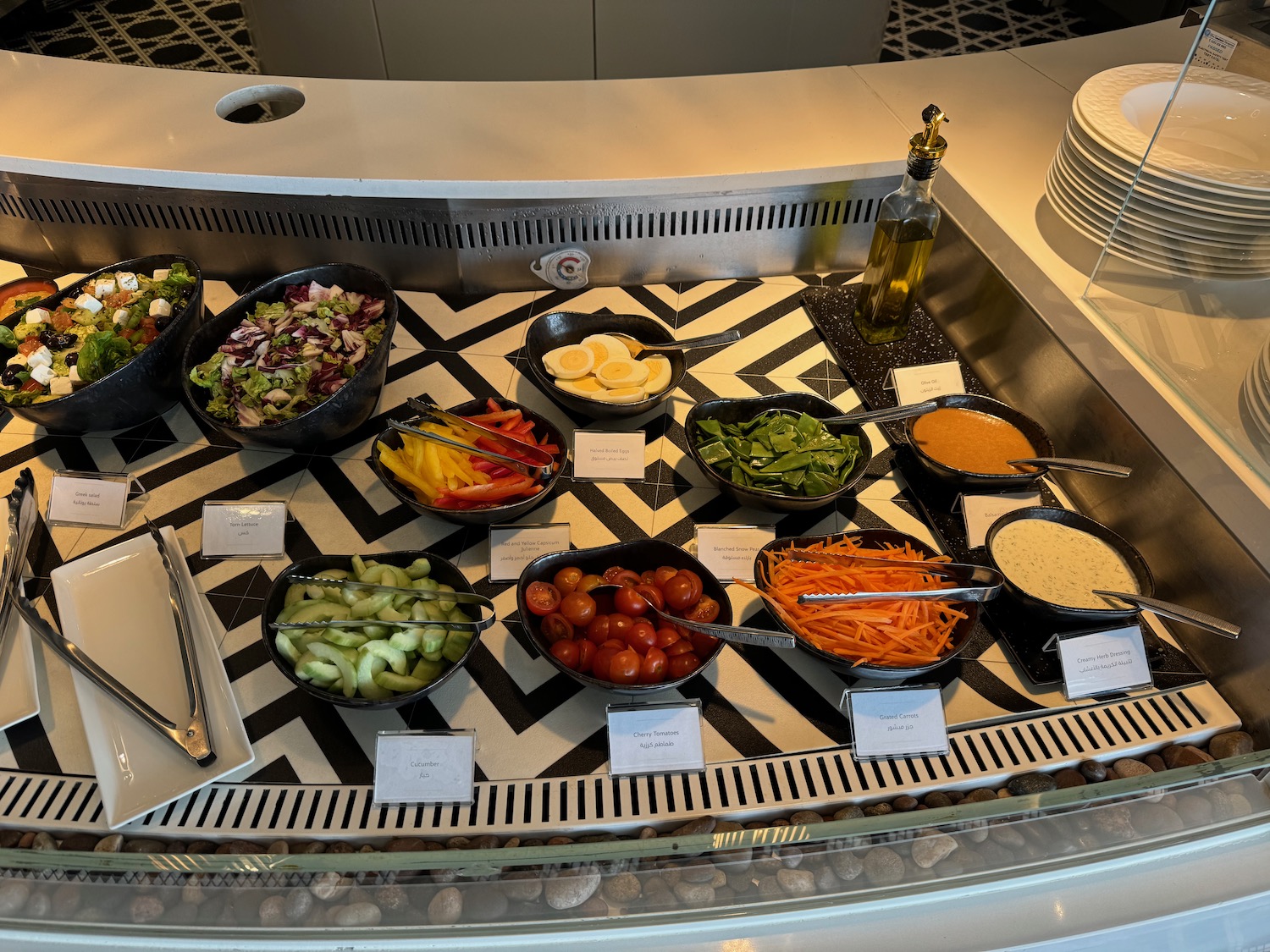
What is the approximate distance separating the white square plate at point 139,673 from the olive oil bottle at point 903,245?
1.48 metres

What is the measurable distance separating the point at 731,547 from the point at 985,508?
48 centimetres

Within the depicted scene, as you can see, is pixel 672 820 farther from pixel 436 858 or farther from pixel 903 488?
pixel 903 488

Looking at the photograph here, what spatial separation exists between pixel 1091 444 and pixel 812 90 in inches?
44.7

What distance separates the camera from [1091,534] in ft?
4.68

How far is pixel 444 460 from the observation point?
1494 mm

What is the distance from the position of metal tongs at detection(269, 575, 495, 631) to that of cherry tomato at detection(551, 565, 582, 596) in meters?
0.12

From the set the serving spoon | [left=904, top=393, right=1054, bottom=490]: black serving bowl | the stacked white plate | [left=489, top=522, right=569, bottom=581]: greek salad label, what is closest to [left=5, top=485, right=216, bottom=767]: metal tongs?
[left=489, top=522, right=569, bottom=581]: greek salad label

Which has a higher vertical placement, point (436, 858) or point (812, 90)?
point (812, 90)

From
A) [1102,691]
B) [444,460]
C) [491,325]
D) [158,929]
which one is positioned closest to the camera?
[158,929]

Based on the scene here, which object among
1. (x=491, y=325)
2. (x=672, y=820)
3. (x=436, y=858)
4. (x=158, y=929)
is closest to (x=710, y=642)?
(x=672, y=820)

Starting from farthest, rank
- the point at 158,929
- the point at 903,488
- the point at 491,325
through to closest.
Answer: the point at 491,325 → the point at 903,488 → the point at 158,929

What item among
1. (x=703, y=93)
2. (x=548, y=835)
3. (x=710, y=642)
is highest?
(x=703, y=93)

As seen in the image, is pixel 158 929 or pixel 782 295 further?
pixel 782 295

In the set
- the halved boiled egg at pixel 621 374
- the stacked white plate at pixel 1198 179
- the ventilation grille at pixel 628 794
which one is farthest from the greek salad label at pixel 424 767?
the stacked white plate at pixel 1198 179
